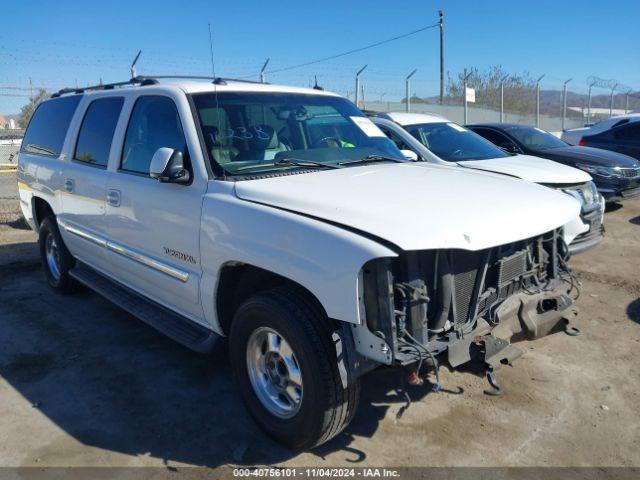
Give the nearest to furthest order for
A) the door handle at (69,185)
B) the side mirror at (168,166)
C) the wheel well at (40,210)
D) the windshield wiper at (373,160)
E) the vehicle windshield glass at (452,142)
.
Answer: the side mirror at (168,166) < the windshield wiper at (373,160) < the door handle at (69,185) < the wheel well at (40,210) < the vehicle windshield glass at (452,142)

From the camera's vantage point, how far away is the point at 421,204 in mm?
2859

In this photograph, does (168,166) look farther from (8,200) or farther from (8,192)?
(8,192)

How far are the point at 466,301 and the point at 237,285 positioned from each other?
1.41 m

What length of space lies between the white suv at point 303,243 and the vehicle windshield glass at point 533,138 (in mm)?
6028

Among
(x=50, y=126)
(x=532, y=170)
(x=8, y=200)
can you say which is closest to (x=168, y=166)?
(x=50, y=126)

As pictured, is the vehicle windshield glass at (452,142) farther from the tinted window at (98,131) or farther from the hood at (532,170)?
the tinted window at (98,131)

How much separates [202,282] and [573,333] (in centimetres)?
242

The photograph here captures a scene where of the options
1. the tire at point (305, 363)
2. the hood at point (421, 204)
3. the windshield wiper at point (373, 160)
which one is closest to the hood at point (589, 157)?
the windshield wiper at point (373, 160)

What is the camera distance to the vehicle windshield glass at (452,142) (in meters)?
7.46

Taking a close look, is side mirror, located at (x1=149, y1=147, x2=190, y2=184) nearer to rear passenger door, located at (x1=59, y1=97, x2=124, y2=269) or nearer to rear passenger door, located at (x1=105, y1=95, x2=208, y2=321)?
rear passenger door, located at (x1=105, y1=95, x2=208, y2=321)

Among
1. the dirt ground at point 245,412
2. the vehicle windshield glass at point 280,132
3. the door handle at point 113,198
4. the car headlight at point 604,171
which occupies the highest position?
the vehicle windshield glass at point 280,132

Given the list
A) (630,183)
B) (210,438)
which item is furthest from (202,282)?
(630,183)

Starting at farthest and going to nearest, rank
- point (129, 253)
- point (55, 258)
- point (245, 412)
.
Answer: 1. point (55, 258)
2. point (129, 253)
3. point (245, 412)

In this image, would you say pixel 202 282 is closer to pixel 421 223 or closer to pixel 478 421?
pixel 421 223
